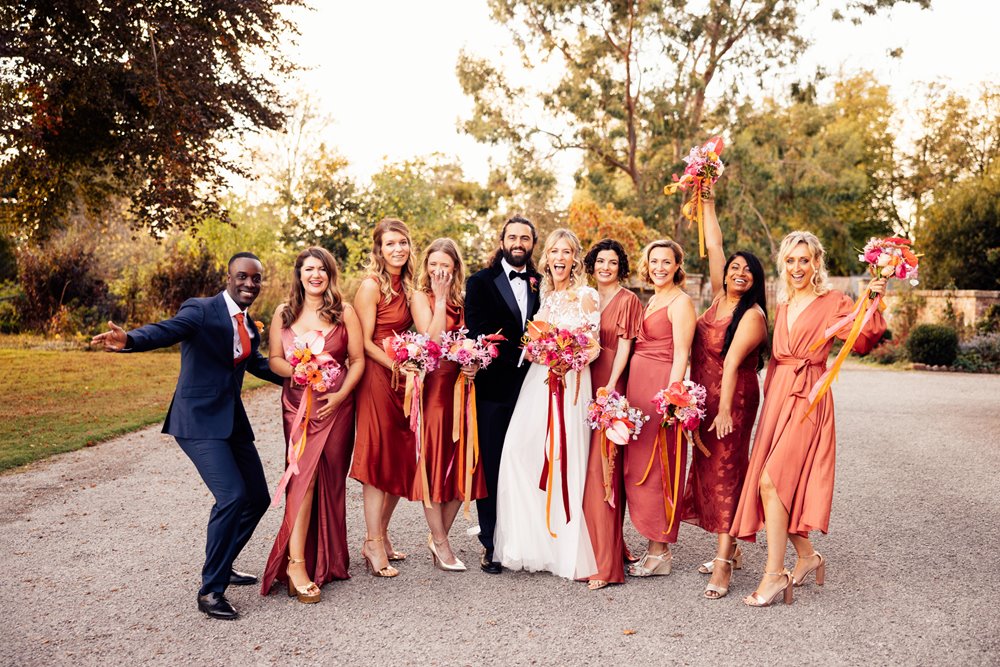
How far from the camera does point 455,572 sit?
6.01m

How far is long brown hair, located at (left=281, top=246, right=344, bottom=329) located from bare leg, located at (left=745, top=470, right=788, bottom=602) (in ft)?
10.1

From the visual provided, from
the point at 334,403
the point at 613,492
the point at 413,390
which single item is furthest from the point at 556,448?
the point at 334,403

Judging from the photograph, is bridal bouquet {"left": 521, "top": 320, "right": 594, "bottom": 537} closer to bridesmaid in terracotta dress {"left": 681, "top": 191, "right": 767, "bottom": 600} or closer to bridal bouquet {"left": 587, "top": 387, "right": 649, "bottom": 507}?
bridal bouquet {"left": 587, "top": 387, "right": 649, "bottom": 507}

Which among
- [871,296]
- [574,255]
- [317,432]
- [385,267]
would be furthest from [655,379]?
[317,432]

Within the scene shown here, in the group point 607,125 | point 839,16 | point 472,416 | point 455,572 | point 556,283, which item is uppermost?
point 839,16

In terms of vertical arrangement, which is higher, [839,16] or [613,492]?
[839,16]

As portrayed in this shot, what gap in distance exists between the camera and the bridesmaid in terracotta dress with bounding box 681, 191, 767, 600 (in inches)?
225

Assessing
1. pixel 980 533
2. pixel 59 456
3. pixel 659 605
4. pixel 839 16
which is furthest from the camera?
pixel 839 16

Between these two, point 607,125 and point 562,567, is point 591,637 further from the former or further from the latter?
point 607,125

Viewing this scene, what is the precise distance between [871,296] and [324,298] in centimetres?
357

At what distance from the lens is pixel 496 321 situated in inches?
241

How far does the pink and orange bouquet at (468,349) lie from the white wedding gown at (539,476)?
447 millimetres

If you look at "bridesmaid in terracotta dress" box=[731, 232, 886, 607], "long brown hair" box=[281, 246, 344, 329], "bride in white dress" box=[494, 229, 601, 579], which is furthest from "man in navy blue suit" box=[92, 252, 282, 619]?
"bridesmaid in terracotta dress" box=[731, 232, 886, 607]

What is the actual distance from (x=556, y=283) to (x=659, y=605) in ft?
7.59
